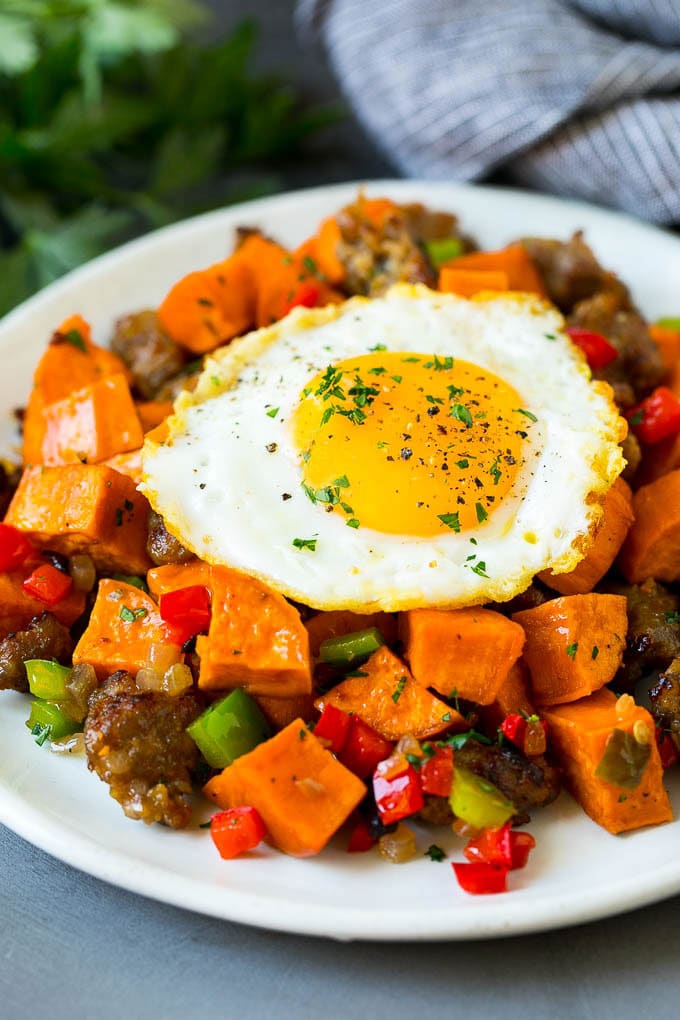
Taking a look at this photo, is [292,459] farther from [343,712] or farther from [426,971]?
[426,971]

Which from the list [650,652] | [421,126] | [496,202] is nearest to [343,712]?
[650,652]

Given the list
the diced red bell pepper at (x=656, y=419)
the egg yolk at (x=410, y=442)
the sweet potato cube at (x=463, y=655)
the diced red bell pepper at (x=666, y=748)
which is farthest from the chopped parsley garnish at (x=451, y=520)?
the diced red bell pepper at (x=656, y=419)

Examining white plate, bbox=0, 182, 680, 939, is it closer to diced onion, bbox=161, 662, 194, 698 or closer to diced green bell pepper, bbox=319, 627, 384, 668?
diced onion, bbox=161, 662, 194, 698

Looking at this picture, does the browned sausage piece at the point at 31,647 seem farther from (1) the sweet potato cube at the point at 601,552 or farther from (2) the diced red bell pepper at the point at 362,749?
(1) the sweet potato cube at the point at 601,552

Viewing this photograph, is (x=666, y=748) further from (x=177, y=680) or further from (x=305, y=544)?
(x=177, y=680)

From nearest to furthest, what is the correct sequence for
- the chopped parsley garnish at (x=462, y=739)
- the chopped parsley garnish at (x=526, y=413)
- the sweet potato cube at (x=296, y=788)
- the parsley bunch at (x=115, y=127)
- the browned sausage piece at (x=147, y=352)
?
the sweet potato cube at (x=296, y=788)
the chopped parsley garnish at (x=462, y=739)
the chopped parsley garnish at (x=526, y=413)
the browned sausage piece at (x=147, y=352)
the parsley bunch at (x=115, y=127)
